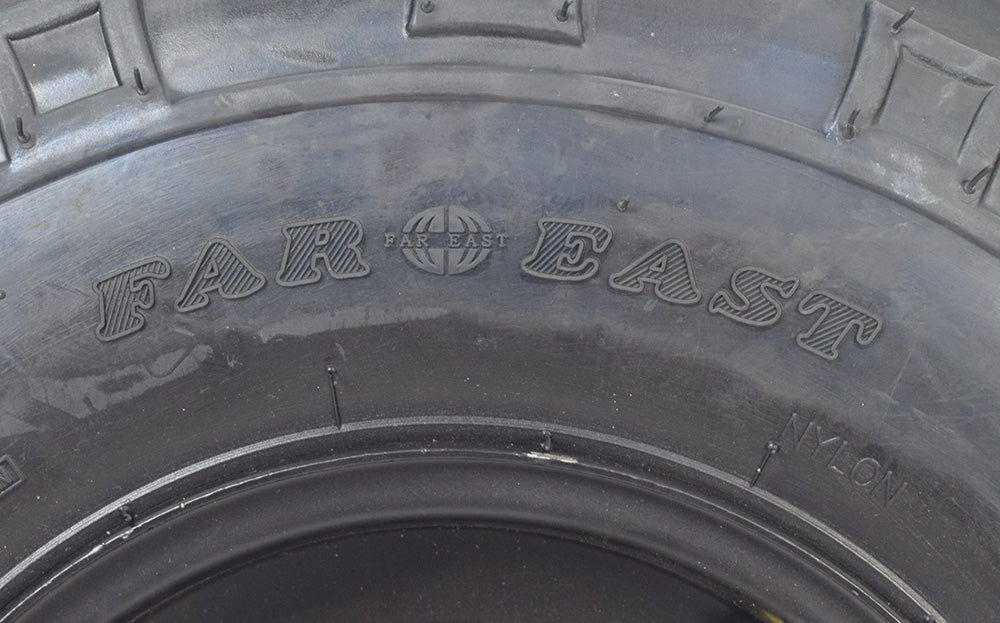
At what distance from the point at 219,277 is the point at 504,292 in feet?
0.97

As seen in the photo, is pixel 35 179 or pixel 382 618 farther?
pixel 382 618

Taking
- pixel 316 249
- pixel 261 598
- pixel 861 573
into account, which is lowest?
pixel 261 598

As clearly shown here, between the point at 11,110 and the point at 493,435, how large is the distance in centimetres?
60

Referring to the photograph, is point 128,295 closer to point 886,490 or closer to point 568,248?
point 568,248

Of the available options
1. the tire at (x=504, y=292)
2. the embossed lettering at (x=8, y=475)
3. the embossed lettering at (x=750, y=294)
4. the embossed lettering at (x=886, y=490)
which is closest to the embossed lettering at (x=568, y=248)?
the tire at (x=504, y=292)

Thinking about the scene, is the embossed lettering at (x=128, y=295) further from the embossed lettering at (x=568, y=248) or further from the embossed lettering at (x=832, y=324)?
the embossed lettering at (x=832, y=324)

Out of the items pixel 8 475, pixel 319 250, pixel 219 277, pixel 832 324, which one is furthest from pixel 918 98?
pixel 8 475

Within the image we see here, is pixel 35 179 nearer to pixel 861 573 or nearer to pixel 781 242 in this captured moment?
pixel 781 242

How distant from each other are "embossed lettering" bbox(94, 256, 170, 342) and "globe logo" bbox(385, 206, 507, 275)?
24 cm

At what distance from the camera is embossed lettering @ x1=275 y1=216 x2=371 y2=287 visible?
1.07 metres

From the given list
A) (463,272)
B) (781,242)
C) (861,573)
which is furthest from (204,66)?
(861,573)

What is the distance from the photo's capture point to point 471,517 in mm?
1094

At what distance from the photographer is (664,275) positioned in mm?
1081

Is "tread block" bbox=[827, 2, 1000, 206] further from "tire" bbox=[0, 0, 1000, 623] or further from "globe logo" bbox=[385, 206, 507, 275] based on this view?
"globe logo" bbox=[385, 206, 507, 275]
